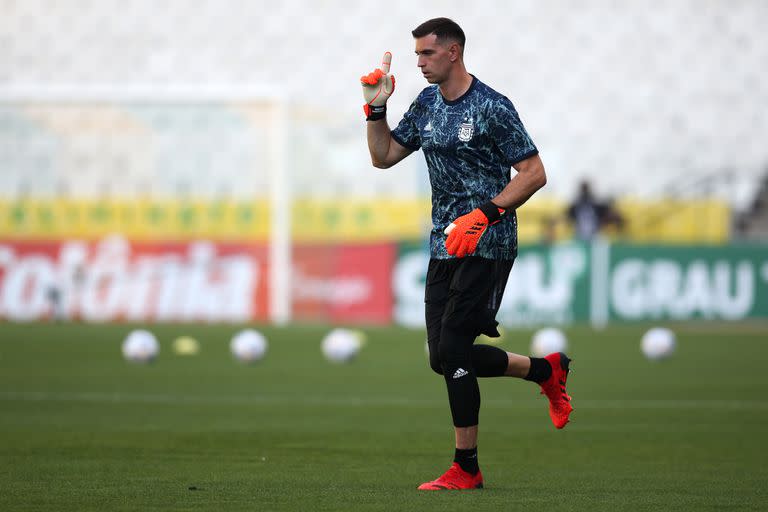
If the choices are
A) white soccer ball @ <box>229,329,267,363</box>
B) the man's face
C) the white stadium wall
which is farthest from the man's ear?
the white stadium wall

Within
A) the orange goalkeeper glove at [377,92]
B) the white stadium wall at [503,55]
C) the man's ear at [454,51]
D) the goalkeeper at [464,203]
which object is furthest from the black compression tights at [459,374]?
the white stadium wall at [503,55]

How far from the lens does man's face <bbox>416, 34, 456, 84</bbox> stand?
22.1 ft

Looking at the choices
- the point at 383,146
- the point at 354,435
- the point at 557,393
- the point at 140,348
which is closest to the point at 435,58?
the point at 383,146

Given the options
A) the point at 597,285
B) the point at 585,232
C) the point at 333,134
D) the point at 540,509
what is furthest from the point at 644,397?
the point at 333,134

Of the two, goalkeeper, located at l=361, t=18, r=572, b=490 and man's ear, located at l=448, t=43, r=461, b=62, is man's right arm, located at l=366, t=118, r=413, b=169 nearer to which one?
goalkeeper, located at l=361, t=18, r=572, b=490

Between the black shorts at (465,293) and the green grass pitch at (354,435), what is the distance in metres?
0.78

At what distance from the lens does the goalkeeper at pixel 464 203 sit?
6.64 m

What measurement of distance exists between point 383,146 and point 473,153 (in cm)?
55

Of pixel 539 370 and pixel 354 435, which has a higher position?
pixel 539 370

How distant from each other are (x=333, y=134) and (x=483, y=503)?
22184mm

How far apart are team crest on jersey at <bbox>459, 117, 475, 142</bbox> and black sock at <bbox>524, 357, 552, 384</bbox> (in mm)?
1235

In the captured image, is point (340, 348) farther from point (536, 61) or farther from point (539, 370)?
point (536, 61)

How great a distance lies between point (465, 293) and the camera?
6.77 metres

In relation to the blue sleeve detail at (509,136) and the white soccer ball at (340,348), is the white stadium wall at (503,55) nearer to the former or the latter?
the white soccer ball at (340,348)
